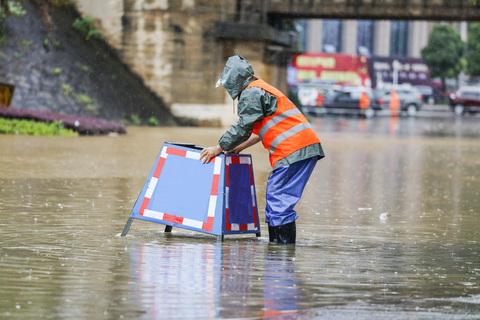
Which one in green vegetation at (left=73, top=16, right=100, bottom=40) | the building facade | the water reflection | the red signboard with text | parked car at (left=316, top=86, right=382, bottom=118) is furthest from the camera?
the building facade

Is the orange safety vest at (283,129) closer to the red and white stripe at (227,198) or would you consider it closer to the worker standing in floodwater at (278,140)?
the worker standing in floodwater at (278,140)

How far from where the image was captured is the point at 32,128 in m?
23.2

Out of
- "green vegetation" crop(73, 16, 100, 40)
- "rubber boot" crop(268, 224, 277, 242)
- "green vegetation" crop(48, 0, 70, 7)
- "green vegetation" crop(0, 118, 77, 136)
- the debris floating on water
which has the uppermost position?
"green vegetation" crop(48, 0, 70, 7)

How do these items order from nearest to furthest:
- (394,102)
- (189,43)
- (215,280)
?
(215,280) → (189,43) → (394,102)

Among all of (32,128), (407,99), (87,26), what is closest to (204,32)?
(87,26)

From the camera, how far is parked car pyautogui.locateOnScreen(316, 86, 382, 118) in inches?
2003

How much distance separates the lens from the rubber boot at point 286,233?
7766 mm

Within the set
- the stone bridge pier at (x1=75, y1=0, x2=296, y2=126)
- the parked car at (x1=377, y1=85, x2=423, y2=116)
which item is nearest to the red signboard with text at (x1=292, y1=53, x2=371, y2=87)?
the parked car at (x1=377, y1=85, x2=423, y2=116)

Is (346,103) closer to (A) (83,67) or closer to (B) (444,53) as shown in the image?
(A) (83,67)

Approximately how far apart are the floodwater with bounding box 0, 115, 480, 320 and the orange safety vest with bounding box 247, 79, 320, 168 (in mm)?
807

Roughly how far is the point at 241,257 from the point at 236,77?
1447mm

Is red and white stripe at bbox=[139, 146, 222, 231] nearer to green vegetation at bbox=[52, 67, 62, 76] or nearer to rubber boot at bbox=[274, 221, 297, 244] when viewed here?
rubber boot at bbox=[274, 221, 297, 244]

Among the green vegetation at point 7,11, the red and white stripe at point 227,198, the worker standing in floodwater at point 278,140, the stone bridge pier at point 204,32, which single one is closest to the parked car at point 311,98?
the stone bridge pier at point 204,32

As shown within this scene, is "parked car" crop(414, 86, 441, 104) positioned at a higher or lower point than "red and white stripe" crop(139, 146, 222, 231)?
lower
